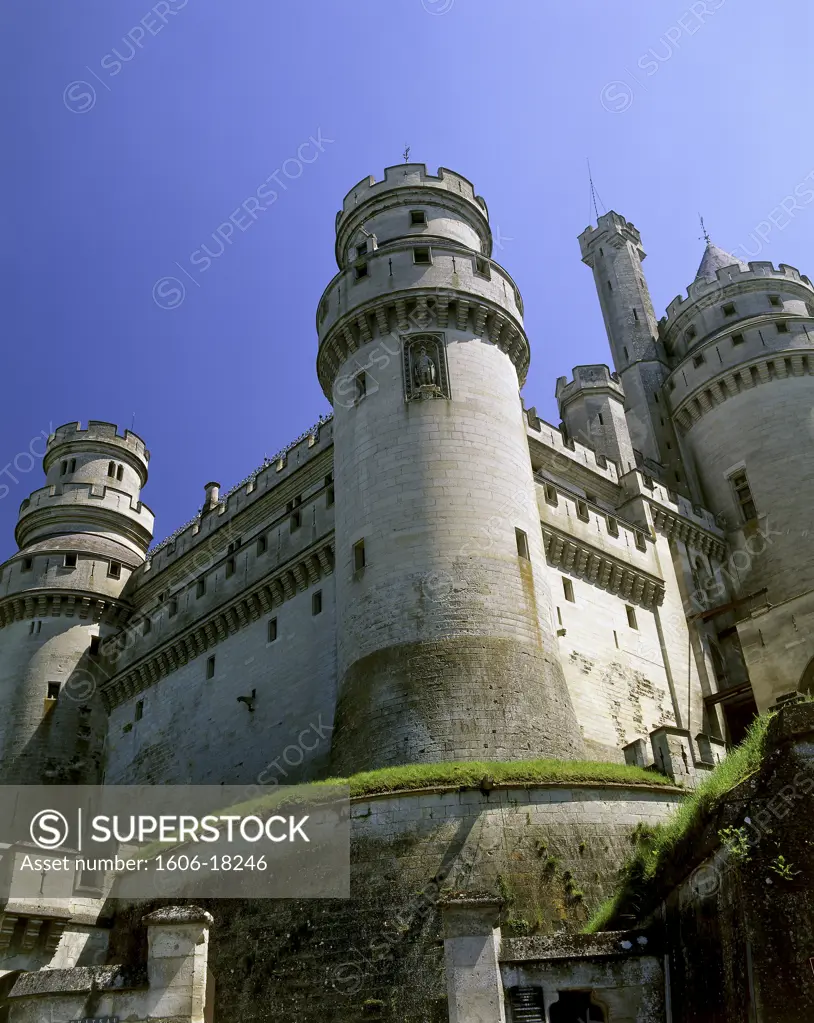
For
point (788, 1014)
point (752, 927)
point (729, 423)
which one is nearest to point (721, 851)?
point (752, 927)

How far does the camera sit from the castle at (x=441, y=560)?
821 inches

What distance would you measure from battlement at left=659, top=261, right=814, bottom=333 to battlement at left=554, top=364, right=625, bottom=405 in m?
6.42

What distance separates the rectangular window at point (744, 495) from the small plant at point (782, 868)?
88.3 ft

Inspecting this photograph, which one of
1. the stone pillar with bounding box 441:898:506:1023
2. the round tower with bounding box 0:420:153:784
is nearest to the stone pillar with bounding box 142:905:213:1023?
the stone pillar with bounding box 441:898:506:1023

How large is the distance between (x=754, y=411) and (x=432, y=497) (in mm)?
18430

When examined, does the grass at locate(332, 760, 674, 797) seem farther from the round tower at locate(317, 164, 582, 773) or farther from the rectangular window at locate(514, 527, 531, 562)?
the rectangular window at locate(514, 527, 531, 562)

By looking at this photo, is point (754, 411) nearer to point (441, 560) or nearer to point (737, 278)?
point (737, 278)

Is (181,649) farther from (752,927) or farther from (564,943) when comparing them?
(752,927)

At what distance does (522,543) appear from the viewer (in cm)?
2312

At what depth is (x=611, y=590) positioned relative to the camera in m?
29.3

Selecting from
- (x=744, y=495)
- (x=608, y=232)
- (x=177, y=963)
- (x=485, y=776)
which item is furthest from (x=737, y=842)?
(x=608, y=232)

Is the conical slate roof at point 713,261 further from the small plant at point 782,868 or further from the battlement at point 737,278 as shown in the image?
the small plant at point 782,868

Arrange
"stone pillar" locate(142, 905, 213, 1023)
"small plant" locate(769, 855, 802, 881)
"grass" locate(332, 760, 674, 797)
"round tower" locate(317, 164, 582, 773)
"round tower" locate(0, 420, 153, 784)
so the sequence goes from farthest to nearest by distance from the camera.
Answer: "round tower" locate(0, 420, 153, 784) < "round tower" locate(317, 164, 582, 773) < "grass" locate(332, 760, 674, 797) < "stone pillar" locate(142, 905, 213, 1023) < "small plant" locate(769, 855, 802, 881)

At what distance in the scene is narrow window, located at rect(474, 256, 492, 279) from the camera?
27.4m
